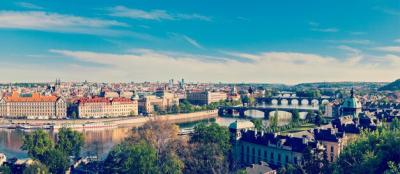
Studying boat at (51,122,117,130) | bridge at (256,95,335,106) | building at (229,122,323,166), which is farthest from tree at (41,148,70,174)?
bridge at (256,95,335,106)

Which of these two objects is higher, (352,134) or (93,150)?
(352,134)

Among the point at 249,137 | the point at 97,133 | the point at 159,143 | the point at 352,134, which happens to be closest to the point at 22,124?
the point at 97,133

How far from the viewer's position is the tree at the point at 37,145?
22327 mm

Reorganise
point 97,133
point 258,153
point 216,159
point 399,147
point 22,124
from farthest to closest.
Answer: point 22,124 → point 97,133 → point 258,153 → point 216,159 → point 399,147

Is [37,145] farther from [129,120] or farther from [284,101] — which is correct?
[284,101]

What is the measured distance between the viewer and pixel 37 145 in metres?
23.5

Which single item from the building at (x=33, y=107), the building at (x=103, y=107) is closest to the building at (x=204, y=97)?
the building at (x=103, y=107)

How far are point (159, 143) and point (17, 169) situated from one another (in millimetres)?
7799

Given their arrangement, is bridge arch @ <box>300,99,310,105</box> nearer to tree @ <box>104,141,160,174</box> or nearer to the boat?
the boat

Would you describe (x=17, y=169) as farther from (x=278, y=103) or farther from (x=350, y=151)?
(x=278, y=103)

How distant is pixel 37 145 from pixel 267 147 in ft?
40.7

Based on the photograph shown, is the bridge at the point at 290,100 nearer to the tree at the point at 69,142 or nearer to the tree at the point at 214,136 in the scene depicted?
the tree at the point at 214,136

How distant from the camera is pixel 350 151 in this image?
641 inches

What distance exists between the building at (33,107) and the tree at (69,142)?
120 feet
